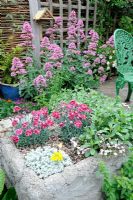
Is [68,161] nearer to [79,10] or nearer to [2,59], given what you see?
[2,59]

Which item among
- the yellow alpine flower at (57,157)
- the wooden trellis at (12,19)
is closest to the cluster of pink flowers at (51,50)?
the wooden trellis at (12,19)

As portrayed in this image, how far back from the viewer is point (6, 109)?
3215 millimetres

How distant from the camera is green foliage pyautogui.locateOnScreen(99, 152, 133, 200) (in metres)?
1.75

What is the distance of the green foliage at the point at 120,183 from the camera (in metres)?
1.75

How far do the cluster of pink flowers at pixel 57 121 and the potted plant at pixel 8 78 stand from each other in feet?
4.43

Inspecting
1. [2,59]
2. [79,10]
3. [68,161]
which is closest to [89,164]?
[68,161]

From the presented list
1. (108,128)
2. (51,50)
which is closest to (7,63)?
(51,50)

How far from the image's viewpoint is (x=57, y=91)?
3322 millimetres

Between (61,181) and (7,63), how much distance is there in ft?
7.52

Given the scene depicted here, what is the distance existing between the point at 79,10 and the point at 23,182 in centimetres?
342

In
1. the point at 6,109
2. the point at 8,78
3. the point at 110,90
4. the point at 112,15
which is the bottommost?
the point at 110,90

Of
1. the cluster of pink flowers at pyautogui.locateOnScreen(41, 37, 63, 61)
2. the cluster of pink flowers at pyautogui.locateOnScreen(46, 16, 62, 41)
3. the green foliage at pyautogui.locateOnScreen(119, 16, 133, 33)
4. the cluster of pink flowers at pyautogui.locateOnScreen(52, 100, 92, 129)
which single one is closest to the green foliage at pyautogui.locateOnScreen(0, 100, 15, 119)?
the cluster of pink flowers at pyautogui.locateOnScreen(41, 37, 63, 61)

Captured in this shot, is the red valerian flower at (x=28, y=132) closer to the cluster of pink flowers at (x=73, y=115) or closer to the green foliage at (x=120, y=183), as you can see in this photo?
the cluster of pink flowers at (x=73, y=115)

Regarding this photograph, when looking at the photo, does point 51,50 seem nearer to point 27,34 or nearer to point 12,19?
point 27,34
